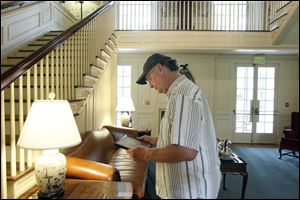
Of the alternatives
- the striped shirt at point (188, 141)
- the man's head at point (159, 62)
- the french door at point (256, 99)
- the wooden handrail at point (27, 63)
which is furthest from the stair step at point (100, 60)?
the french door at point (256, 99)

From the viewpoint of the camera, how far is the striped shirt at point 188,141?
3.84 feet

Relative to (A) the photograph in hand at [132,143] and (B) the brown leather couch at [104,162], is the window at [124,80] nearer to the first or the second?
(B) the brown leather couch at [104,162]

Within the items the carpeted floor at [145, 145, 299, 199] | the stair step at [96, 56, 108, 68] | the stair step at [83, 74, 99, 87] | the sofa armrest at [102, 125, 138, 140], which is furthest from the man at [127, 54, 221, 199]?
the sofa armrest at [102, 125, 138, 140]

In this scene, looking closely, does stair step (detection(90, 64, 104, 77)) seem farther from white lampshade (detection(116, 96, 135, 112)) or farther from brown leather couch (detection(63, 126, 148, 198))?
white lampshade (detection(116, 96, 135, 112))

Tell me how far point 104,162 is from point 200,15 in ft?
12.7

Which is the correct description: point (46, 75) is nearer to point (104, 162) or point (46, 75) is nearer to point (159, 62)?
point (159, 62)

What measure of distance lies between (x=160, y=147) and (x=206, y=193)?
0.29 meters

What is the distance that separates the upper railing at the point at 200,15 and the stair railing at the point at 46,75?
1.35 meters

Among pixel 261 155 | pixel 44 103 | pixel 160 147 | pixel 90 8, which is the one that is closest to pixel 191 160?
pixel 160 147

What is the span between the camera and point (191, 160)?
1199mm

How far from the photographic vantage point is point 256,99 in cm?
656

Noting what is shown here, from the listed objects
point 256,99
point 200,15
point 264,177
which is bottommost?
point 264,177

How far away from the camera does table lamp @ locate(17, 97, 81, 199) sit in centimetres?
146

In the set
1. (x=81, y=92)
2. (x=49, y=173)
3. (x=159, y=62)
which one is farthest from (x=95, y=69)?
(x=159, y=62)
